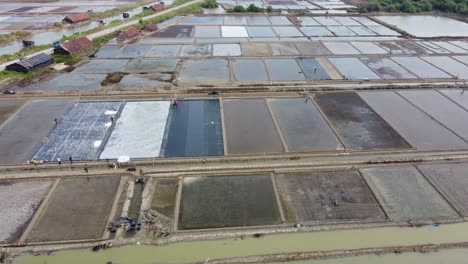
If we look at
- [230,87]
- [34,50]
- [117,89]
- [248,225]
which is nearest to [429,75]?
[230,87]

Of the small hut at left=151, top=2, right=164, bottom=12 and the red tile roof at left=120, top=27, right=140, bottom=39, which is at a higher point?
the small hut at left=151, top=2, right=164, bottom=12

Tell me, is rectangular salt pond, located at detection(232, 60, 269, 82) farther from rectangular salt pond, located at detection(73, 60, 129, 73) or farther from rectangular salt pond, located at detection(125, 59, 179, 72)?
rectangular salt pond, located at detection(73, 60, 129, 73)

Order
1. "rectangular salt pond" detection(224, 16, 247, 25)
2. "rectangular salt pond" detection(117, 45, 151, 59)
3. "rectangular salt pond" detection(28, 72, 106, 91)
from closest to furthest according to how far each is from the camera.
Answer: "rectangular salt pond" detection(28, 72, 106, 91) < "rectangular salt pond" detection(117, 45, 151, 59) < "rectangular salt pond" detection(224, 16, 247, 25)

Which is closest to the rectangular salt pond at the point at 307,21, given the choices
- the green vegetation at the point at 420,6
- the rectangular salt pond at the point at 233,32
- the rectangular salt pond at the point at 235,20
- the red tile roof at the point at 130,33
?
the rectangular salt pond at the point at 235,20

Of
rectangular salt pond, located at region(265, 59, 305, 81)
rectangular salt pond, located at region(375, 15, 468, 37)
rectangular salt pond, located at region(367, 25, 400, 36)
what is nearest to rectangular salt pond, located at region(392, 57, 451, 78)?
rectangular salt pond, located at region(265, 59, 305, 81)

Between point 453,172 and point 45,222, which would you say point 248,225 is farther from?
point 453,172

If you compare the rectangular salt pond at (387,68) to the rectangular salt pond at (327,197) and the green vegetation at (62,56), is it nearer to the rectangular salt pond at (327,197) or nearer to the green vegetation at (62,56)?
the rectangular salt pond at (327,197)
